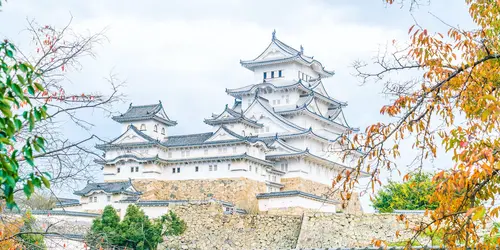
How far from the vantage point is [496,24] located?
311 inches

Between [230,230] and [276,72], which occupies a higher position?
[276,72]

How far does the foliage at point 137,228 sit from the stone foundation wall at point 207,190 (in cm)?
774

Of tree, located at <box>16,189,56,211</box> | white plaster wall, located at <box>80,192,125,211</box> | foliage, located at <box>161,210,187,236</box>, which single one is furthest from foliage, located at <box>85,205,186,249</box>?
white plaster wall, located at <box>80,192,125,211</box>

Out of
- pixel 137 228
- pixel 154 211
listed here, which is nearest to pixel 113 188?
pixel 154 211

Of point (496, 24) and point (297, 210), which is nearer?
point (496, 24)

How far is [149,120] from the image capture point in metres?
40.5

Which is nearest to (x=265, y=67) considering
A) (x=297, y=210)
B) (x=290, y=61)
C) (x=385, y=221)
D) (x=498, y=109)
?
(x=290, y=61)

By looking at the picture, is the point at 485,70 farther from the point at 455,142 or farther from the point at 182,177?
the point at 182,177

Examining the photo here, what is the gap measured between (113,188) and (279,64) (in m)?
14.9

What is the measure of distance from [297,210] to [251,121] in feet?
24.2

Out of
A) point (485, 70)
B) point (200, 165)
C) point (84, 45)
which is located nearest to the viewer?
point (485, 70)

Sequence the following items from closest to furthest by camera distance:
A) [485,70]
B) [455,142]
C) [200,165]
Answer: [455,142] < [485,70] < [200,165]

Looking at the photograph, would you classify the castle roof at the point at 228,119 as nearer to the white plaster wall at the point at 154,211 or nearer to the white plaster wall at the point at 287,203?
Answer: the white plaster wall at the point at 287,203

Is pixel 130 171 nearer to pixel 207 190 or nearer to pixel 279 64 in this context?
pixel 207 190
